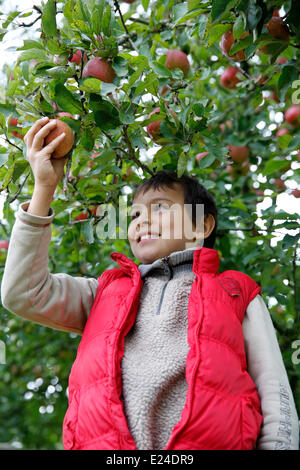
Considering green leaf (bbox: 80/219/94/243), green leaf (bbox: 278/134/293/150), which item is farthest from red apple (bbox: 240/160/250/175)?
green leaf (bbox: 80/219/94/243)

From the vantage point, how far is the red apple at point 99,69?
1.23 meters

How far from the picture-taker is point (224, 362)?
998 millimetres

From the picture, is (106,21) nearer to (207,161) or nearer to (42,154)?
(42,154)

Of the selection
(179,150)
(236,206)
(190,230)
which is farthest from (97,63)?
(236,206)

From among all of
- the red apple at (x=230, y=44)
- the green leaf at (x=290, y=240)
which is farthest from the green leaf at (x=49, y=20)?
the green leaf at (x=290, y=240)

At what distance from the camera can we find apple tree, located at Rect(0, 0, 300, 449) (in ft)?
4.00

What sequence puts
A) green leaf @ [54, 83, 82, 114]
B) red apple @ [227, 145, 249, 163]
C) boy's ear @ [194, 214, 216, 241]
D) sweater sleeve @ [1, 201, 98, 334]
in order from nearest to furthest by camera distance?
sweater sleeve @ [1, 201, 98, 334], green leaf @ [54, 83, 82, 114], boy's ear @ [194, 214, 216, 241], red apple @ [227, 145, 249, 163]

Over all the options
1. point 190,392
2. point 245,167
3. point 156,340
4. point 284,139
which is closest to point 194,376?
point 190,392

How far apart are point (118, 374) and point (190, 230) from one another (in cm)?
49

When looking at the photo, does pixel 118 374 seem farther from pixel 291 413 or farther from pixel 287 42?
pixel 287 42

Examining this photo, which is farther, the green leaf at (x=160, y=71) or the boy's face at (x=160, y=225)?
the green leaf at (x=160, y=71)

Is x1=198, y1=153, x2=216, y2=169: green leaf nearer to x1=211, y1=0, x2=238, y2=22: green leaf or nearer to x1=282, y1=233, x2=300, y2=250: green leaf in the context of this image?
x1=282, y1=233, x2=300, y2=250: green leaf

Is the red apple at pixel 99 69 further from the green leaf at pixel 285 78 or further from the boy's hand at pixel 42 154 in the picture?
the green leaf at pixel 285 78
